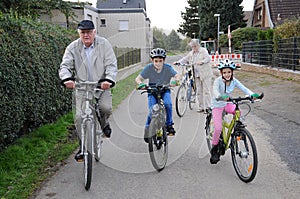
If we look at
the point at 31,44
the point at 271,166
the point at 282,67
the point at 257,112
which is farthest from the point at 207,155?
the point at 282,67

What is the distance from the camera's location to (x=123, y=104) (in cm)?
1266

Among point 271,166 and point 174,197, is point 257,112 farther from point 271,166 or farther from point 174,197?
point 174,197

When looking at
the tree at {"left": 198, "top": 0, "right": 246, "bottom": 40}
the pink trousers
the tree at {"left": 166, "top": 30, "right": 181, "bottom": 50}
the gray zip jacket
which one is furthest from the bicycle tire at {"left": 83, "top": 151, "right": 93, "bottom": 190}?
the tree at {"left": 166, "top": 30, "right": 181, "bottom": 50}

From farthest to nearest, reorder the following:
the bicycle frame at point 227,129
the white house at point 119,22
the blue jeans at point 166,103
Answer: the white house at point 119,22 → the blue jeans at point 166,103 → the bicycle frame at point 227,129

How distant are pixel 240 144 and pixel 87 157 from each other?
2.05 m

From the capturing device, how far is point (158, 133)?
18.6 ft

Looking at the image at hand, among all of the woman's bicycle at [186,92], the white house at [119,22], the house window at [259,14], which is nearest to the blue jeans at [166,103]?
the woman's bicycle at [186,92]

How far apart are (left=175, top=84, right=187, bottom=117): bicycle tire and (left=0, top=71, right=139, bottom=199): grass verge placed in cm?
300

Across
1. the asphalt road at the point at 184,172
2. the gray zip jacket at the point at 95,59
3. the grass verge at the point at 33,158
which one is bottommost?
the asphalt road at the point at 184,172

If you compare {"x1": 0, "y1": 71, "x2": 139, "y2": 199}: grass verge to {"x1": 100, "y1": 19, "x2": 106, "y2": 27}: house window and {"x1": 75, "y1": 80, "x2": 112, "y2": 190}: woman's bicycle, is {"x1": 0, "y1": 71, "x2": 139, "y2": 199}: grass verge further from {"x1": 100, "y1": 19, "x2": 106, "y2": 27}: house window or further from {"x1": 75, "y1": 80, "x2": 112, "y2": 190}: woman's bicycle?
{"x1": 100, "y1": 19, "x2": 106, "y2": 27}: house window

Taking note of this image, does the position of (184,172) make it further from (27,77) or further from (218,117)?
(27,77)

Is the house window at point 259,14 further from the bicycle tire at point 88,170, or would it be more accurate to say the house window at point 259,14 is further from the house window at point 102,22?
the bicycle tire at point 88,170

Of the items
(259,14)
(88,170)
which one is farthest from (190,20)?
(88,170)

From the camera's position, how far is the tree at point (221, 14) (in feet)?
176
